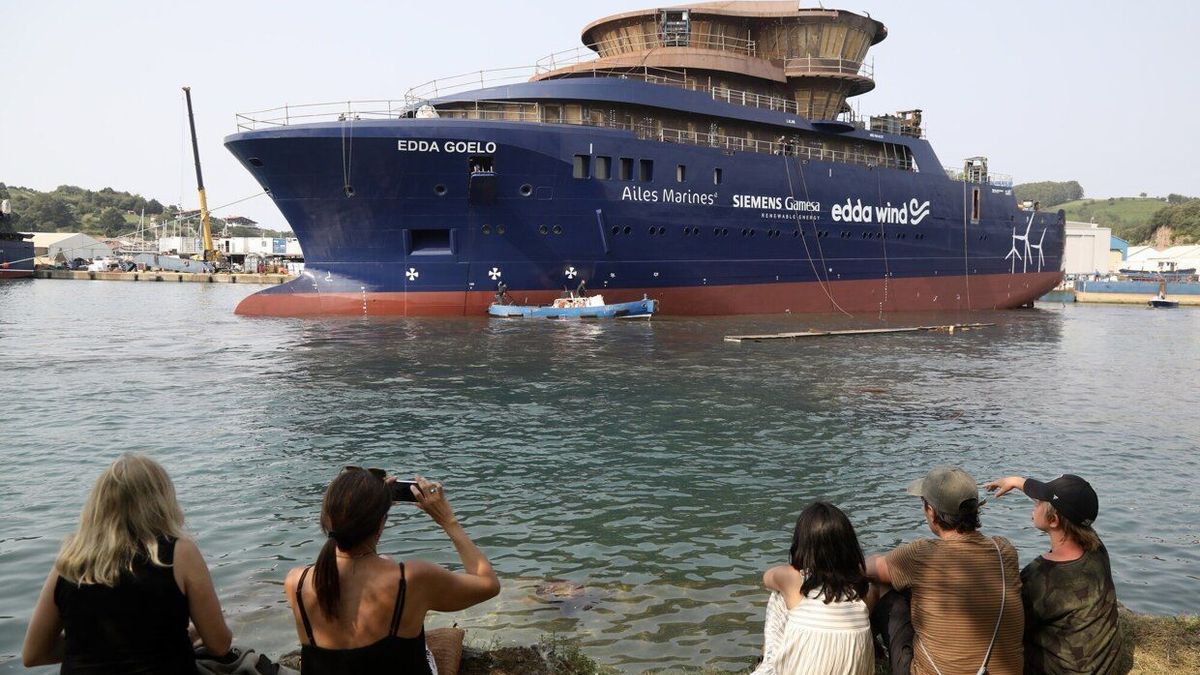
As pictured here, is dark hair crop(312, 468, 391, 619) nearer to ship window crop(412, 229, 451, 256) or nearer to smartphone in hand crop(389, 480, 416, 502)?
smartphone in hand crop(389, 480, 416, 502)

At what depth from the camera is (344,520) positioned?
3096mm

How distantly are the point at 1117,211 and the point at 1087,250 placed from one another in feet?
308

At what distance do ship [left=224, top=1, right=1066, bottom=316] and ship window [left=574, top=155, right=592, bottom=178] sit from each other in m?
0.04

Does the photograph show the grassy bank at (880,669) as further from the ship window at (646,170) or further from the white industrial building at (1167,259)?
the white industrial building at (1167,259)

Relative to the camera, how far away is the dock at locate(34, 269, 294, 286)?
3002 inches

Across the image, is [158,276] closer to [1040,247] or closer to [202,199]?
[202,199]

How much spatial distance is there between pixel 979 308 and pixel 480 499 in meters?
39.3

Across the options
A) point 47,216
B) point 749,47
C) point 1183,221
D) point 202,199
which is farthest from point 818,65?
point 47,216

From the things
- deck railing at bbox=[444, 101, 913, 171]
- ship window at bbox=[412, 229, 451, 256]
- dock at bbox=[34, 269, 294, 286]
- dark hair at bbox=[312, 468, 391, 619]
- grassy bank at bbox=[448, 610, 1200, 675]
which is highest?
deck railing at bbox=[444, 101, 913, 171]

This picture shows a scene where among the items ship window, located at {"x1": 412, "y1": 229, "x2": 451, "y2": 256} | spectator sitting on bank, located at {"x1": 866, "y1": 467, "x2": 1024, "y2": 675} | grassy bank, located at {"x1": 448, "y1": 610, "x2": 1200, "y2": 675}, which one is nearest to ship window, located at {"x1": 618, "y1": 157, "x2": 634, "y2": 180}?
ship window, located at {"x1": 412, "y1": 229, "x2": 451, "y2": 256}

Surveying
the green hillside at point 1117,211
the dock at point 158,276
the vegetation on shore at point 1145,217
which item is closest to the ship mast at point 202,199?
the dock at point 158,276

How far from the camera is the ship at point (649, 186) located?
26.2 m

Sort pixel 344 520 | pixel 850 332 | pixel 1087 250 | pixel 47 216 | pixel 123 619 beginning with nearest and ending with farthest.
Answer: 1. pixel 344 520
2. pixel 123 619
3. pixel 850 332
4. pixel 1087 250
5. pixel 47 216

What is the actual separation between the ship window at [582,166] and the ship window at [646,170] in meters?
2.00
